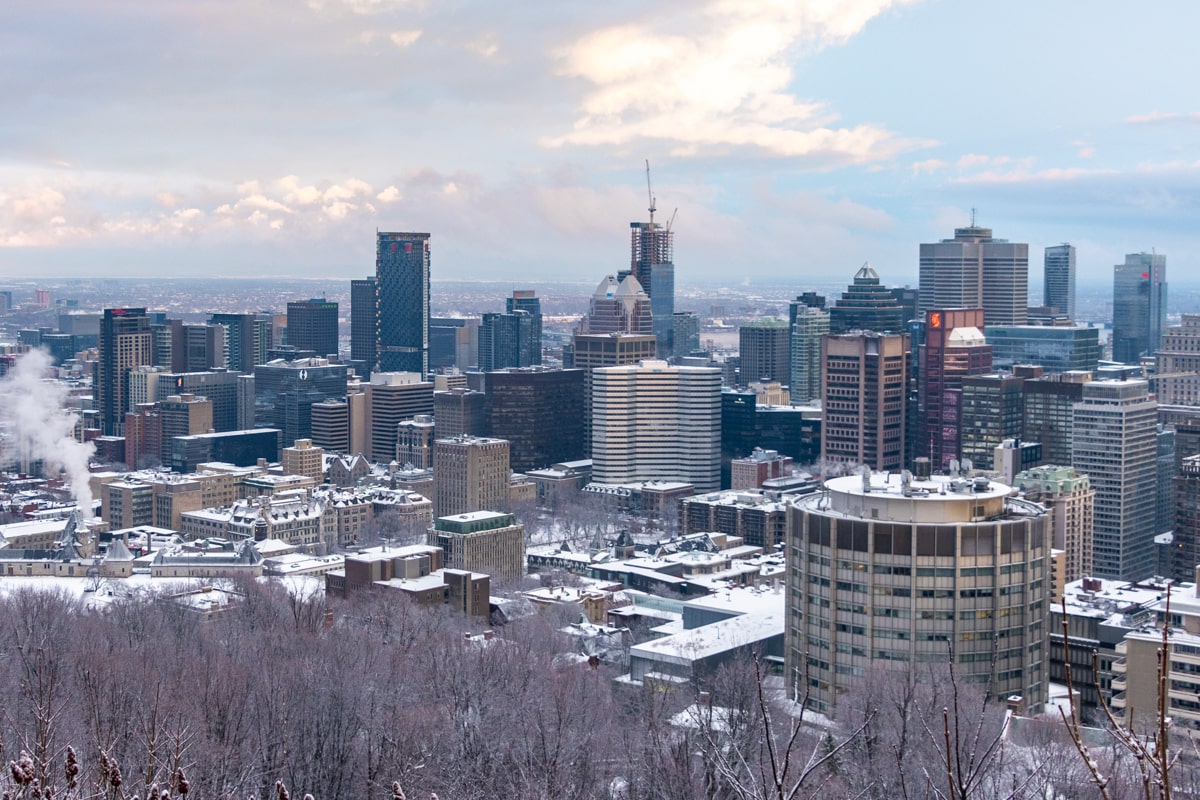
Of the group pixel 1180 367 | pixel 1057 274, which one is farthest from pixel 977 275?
pixel 1180 367

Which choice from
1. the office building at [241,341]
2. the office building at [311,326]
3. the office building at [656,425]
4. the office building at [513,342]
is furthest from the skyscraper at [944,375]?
the office building at [311,326]

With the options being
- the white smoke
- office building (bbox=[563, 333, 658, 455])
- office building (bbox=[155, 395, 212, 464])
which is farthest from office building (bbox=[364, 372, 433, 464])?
the white smoke

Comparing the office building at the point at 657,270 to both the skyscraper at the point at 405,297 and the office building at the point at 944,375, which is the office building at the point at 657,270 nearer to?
the skyscraper at the point at 405,297

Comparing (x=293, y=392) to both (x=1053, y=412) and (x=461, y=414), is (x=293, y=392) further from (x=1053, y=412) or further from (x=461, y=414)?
(x=1053, y=412)

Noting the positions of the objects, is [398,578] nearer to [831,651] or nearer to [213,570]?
[213,570]

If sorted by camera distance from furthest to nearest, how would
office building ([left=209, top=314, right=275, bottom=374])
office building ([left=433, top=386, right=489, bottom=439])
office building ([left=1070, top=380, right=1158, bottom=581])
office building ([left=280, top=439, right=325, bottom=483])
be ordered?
1. office building ([left=209, top=314, right=275, bottom=374])
2. office building ([left=433, top=386, right=489, bottom=439])
3. office building ([left=280, top=439, right=325, bottom=483])
4. office building ([left=1070, top=380, right=1158, bottom=581])

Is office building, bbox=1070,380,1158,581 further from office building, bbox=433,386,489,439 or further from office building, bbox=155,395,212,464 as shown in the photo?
office building, bbox=155,395,212,464
